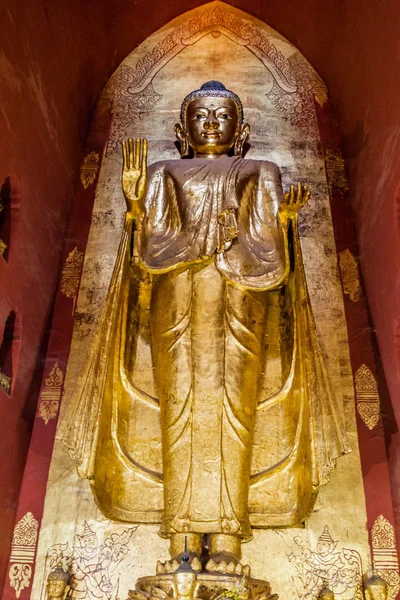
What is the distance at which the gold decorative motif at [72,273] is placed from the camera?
500 centimetres

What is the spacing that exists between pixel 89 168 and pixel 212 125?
1.37 m

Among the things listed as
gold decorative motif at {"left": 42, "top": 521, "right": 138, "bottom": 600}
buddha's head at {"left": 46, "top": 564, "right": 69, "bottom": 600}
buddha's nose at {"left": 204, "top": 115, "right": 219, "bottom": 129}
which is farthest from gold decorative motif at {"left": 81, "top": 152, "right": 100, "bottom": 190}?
buddha's head at {"left": 46, "top": 564, "right": 69, "bottom": 600}

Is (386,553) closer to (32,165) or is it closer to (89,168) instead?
(32,165)

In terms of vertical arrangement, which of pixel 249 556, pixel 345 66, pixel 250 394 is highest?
pixel 345 66

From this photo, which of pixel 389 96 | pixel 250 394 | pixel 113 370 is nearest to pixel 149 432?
pixel 113 370

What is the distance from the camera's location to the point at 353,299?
4.88 meters

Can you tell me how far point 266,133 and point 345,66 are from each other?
2.71 ft

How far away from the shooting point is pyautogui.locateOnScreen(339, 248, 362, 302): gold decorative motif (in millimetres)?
4906

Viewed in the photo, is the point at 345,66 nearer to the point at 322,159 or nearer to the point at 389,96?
the point at 322,159

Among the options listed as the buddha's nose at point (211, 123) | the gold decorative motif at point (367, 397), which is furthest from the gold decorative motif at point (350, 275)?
the buddha's nose at point (211, 123)

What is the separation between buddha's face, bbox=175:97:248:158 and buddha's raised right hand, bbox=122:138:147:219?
0.84m

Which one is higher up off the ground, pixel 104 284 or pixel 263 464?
pixel 104 284

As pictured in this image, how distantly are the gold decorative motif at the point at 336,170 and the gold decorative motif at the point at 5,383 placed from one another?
2.97 meters

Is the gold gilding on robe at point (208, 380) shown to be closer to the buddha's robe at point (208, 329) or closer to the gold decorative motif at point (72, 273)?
the buddha's robe at point (208, 329)
